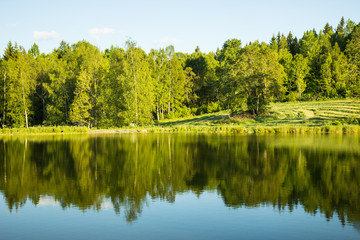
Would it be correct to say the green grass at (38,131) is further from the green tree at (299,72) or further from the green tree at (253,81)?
the green tree at (299,72)

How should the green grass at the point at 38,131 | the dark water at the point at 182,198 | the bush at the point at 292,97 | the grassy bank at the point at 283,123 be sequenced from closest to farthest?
the dark water at the point at 182,198, the grassy bank at the point at 283,123, the green grass at the point at 38,131, the bush at the point at 292,97

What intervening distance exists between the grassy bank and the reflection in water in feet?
73.8

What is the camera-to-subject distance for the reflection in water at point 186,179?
13438 millimetres

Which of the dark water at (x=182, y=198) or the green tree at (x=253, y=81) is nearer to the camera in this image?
the dark water at (x=182, y=198)

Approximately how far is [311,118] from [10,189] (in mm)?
52566

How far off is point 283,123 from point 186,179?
4323 centimetres

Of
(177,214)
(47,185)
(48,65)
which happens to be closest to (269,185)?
(177,214)

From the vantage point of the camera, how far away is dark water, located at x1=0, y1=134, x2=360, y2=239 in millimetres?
10375

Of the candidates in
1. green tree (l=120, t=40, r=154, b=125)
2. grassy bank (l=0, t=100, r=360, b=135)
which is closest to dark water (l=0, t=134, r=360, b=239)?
grassy bank (l=0, t=100, r=360, b=135)

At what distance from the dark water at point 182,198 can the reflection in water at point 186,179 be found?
0.04 meters

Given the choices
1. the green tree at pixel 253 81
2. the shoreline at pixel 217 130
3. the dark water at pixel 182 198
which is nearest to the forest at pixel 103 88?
the green tree at pixel 253 81

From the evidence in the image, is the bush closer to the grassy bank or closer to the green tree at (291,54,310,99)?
the green tree at (291,54,310,99)

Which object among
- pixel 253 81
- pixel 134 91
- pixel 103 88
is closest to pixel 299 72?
pixel 253 81

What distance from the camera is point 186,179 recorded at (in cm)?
1772
